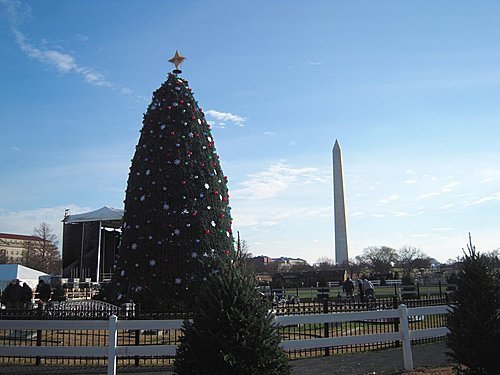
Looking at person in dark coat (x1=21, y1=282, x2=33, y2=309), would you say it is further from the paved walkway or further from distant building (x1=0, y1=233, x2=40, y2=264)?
distant building (x1=0, y1=233, x2=40, y2=264)

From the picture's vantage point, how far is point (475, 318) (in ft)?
24.4

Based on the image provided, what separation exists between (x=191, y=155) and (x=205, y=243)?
118 inches

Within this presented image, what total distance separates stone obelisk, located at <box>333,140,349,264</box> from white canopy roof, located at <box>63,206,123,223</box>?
30.2 meters

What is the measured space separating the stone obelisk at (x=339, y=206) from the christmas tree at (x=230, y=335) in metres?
51.1

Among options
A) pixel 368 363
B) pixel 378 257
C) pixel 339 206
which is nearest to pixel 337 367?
pixel 368 363

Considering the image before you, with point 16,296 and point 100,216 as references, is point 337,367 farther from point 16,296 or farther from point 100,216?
point 100,216

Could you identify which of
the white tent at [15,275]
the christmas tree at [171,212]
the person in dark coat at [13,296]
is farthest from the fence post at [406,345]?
the white tent at [15,275]

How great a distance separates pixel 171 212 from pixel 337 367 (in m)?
7.60

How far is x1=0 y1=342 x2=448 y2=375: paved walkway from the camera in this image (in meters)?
8.72

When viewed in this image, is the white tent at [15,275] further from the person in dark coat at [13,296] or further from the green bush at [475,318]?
the green bush at [475,318]

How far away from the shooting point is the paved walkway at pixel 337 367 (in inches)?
343

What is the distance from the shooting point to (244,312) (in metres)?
5.50

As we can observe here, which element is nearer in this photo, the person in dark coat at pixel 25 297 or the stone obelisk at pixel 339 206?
the person in dark coat at pixel 25 297

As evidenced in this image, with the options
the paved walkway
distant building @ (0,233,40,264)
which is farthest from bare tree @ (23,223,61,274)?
the paved walkway
